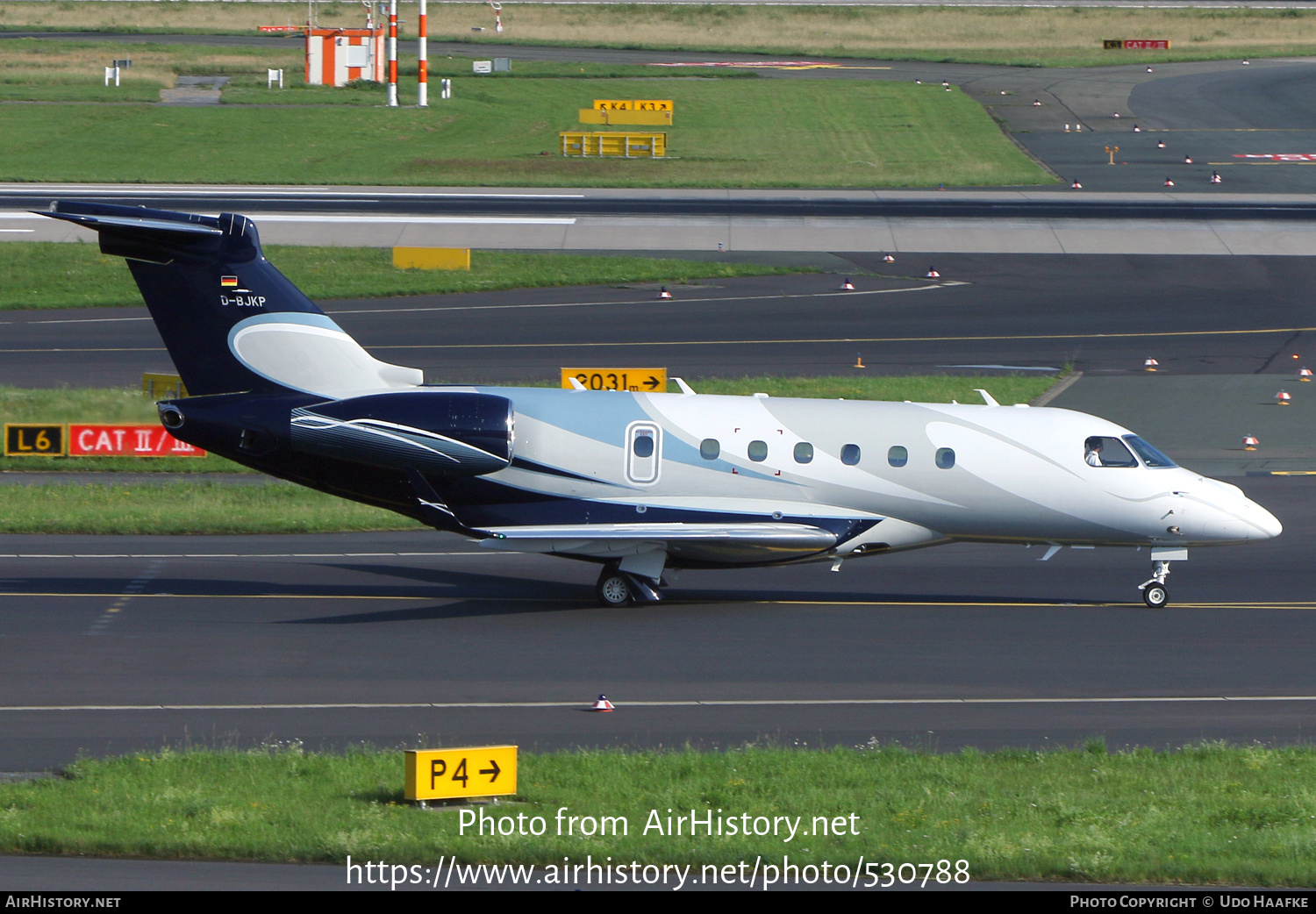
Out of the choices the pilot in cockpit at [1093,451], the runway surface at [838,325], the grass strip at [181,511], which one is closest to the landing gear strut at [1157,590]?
the pilot in cockpit at [1093,451]

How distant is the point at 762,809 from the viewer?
1410 centimetres

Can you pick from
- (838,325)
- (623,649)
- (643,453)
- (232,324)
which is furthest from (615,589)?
(838,325)

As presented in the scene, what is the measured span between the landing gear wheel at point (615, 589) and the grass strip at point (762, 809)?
792 centimetres

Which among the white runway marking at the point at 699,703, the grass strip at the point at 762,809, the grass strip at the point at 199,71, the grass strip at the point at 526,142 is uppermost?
the grass strip at the point at 199,71

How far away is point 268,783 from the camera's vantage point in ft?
48.3

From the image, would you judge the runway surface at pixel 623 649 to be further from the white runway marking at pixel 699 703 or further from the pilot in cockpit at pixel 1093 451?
the pilot in cockpit at pixel 1093 451

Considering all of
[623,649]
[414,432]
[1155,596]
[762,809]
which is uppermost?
[414,432]

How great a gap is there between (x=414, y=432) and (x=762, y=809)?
36.0 feet

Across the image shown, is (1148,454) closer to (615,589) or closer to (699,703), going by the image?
(615,589)

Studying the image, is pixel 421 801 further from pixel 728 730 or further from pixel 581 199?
pixel 581 199

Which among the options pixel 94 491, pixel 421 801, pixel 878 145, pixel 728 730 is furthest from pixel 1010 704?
pixel 878 145

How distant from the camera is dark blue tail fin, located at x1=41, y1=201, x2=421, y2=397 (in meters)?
24.0

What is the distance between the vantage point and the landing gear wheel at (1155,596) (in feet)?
78.1

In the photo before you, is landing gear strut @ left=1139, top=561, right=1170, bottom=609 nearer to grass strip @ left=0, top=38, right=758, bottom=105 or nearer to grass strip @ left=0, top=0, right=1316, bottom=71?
grass strip @ left=0, top=38, right=758, bottom=105
